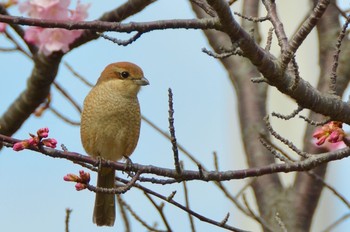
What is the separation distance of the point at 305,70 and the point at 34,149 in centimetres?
532

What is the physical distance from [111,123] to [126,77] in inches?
14.2

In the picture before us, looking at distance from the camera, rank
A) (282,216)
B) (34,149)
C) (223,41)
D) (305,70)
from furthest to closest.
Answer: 1. (305,70)
2. (223,41)
3. (282,216)
4. (34,149)

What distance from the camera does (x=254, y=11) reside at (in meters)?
5.08

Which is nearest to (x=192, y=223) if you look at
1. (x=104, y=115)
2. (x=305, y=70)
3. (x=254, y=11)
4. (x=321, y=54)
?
(x=104, y=115)

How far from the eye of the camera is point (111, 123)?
13.9 ft

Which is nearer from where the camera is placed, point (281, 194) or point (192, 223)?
point (192, 223)

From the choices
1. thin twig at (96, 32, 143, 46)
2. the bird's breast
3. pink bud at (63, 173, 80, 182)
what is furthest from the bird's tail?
thin twig at (96, 32, 143, 46)

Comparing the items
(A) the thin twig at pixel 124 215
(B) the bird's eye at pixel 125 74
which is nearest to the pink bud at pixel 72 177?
(A) the thin twig at pixel 124 215

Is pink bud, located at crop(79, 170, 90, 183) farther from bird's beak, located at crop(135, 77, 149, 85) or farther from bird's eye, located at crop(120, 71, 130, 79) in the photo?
bird's eye, located at crop(120, 71, 130, 79)

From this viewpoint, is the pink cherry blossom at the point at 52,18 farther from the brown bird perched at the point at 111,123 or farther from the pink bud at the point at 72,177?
the pink bud at the point at 72,177

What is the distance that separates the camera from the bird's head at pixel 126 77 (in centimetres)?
440

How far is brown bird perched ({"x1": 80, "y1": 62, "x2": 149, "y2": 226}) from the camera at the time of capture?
4188mm

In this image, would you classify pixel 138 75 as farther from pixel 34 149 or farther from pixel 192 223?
pixel 34 149

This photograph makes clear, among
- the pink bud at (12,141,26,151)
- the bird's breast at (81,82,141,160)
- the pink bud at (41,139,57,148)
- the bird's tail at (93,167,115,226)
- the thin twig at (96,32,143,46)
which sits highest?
the bird's breast at (81,82,141,160)
